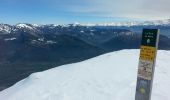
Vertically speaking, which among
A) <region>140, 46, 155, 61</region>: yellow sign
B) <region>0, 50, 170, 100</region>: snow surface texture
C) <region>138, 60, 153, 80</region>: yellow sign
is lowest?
<region>0, 50, 170, 100</region>: snow surface texture

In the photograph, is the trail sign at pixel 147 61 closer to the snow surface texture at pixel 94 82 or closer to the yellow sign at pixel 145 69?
the yellow sign at pixel 145 69

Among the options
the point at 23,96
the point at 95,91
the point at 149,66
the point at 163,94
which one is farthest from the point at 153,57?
the point at 23,96

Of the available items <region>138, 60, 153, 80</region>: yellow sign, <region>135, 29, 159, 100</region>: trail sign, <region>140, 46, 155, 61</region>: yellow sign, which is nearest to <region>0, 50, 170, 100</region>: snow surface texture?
<region>135, 29, 159, 100</region>: trail sign

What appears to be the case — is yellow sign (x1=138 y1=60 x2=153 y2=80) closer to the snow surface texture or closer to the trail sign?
the trail sign

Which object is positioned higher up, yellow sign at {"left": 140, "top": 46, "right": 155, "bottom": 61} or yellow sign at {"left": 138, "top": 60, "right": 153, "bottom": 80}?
yellow sign at {"left": 140, "top": 46, "right": 155, "bottom": 61}

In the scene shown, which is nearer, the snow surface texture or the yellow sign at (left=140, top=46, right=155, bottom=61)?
the yellow sign at (left=140, top=46, right=155, bottom=61)


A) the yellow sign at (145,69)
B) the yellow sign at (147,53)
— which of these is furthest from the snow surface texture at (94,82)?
the yellow sign at (147,53)

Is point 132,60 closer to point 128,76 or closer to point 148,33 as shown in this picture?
point 128,76
